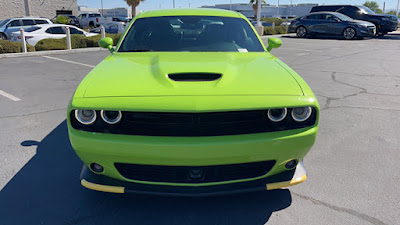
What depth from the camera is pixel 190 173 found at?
2344 millimetres

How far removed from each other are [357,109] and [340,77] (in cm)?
298

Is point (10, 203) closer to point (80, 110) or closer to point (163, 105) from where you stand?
point (80, 110)

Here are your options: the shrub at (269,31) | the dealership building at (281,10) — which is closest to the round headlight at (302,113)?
the shrub at (269,31)

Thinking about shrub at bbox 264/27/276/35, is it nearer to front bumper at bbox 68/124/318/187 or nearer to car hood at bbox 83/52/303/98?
car hood at bbox 83/52/303/98

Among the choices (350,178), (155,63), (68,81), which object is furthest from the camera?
(68,81)

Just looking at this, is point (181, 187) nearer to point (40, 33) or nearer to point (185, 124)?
point (185, 124)

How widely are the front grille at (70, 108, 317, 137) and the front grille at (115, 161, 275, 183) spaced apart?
9.9 inches

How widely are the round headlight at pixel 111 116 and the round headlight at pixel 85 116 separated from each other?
6 centimetres

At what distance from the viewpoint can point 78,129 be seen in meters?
2.29

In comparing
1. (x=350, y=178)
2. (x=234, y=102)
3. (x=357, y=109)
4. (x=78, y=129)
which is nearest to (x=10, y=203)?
(x=78, y=129)

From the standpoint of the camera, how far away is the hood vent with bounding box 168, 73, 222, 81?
2521 mm

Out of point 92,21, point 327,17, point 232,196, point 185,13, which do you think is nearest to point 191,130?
point 232,196

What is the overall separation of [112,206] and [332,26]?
19922 mm

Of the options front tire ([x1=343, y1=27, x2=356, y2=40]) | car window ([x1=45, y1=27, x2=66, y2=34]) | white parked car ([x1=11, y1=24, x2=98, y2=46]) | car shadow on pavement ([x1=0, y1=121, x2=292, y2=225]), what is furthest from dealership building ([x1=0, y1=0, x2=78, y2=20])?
car shadow on pavement ([x1=0, y1=121, x2=292, y2=225])
